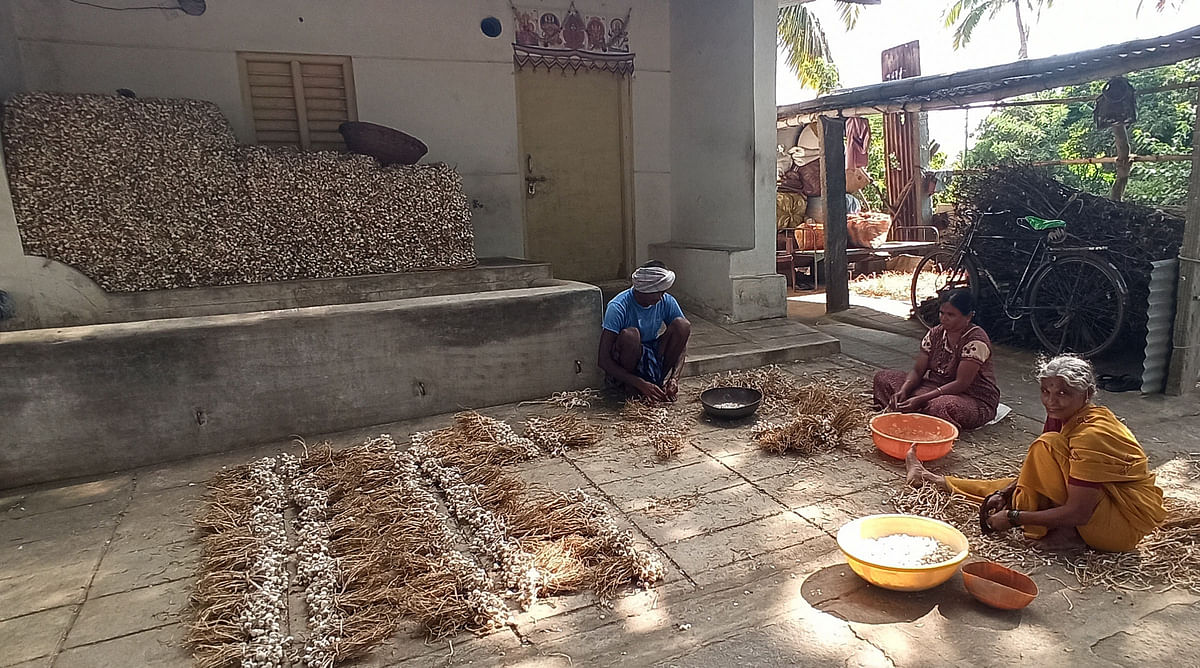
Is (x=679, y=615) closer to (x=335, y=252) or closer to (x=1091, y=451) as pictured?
(x=1091, y=451)

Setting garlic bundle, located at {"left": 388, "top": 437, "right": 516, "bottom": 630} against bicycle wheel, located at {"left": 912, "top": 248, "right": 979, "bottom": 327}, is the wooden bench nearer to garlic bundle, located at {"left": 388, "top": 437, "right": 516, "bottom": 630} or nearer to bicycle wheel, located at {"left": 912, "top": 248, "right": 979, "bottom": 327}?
bicycle wheel, located at {"left": 912, "top": 248, "right": 979, "bottom": 327}

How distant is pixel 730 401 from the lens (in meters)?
4.36

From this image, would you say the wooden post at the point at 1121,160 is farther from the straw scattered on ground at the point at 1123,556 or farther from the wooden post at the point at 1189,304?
the straw scattered on ground at the point at 1123,556

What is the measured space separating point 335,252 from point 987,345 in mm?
4383

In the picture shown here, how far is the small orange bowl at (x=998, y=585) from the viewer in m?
2.25

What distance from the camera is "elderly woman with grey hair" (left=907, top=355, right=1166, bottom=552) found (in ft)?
7.75

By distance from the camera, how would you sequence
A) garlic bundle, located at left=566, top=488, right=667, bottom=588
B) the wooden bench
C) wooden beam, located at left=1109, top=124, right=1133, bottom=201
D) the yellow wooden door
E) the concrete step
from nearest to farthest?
garlic bundle, located at left=566, top=488, right=667, bottom=588, the concrete step, wooden beam, located at left=1109, top=124, right=1133, bottom=201, the yellow wooden door, the wooden bench

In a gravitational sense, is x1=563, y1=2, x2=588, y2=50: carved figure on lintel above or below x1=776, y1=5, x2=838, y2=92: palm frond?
below

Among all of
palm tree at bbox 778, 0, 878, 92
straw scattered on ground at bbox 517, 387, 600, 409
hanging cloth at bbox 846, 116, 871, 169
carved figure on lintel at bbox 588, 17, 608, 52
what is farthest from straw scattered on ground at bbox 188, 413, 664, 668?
palm tree at bbox 778, 0, 878, 92

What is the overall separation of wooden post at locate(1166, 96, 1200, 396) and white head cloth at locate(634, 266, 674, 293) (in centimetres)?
321

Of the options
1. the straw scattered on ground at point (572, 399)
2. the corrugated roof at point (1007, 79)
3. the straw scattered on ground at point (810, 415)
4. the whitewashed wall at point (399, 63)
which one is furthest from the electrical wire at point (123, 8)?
the corrugated roof at point (1007, 79)

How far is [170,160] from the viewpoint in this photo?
466 cm

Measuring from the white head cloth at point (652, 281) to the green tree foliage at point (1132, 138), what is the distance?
583 cm

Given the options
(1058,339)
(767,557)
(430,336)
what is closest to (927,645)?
(767,557)
